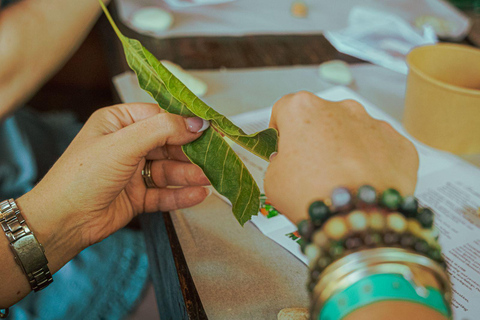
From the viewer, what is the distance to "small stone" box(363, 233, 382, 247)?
0.30 meters

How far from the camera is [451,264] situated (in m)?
0.46

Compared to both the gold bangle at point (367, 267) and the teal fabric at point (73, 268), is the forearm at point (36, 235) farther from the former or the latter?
the gold bangle at point (367, 267)

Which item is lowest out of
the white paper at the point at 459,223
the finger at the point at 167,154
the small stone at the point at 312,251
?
the white paper at the point at 459,223

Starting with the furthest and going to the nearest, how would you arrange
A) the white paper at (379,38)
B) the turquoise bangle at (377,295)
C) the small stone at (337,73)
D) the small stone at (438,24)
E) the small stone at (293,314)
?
the small stone at (438,24), the white paper at (379,38), the small stone at (337,73), the small stone at (293,314), the turquoise bangle at (377,295)

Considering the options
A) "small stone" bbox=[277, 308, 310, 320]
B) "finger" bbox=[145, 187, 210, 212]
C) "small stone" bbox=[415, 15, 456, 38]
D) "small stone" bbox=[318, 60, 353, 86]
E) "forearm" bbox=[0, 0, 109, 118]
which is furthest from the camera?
"small stone" bbox=[415, 15, 456, 38]

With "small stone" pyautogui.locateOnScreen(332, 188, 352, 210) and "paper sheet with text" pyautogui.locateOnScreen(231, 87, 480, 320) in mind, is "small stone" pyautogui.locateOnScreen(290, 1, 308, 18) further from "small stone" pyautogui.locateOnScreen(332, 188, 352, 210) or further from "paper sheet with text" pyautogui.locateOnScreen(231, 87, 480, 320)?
"small stone" pyautogui.locateOnScreen(332, 188, 352, 210)

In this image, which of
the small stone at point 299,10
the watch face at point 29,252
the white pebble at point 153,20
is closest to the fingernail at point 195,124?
the watch face at point 29,252

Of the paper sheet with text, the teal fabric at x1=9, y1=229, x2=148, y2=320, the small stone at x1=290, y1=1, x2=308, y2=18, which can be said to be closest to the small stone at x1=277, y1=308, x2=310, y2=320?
the paper sheet with text

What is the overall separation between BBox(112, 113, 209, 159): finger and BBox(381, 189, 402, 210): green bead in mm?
212

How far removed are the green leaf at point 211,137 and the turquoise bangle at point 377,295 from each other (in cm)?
18

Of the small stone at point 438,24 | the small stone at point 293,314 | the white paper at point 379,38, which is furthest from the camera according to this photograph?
the small stone at point 438,24

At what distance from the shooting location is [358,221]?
31 cm

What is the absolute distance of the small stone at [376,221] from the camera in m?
0.31

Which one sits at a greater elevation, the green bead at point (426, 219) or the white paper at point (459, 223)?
the green bead at point (426, 219)
